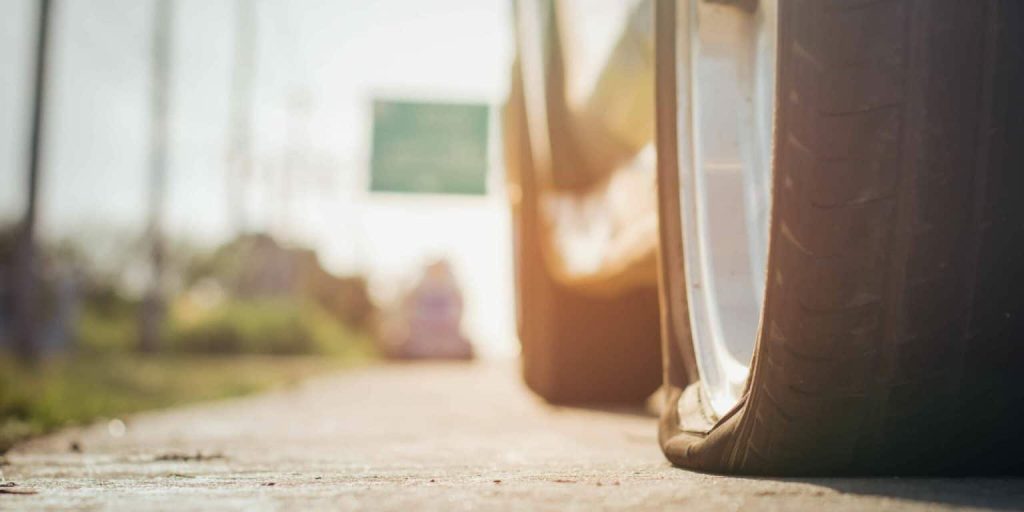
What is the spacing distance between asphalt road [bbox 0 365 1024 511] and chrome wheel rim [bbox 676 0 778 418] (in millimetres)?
350

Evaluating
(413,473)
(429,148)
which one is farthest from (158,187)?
(413,473)

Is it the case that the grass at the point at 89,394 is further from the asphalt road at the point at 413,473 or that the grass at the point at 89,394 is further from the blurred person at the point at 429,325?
the blurred person at the point at 429,325

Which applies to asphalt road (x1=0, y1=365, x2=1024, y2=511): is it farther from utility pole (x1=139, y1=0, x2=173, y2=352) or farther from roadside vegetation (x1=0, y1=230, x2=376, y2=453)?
utility pole (x1=139, y1=0, x2=173, y2=352)

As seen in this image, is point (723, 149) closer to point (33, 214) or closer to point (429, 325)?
point (33, 214)

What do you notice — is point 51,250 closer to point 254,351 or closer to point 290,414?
point 254,351

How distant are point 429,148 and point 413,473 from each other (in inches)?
849

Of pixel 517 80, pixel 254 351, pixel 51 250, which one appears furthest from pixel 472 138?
pixel 517 80

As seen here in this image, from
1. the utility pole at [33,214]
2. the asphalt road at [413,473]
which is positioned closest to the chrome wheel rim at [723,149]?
the asphalt road at [413,473]

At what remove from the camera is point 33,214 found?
11.0 m

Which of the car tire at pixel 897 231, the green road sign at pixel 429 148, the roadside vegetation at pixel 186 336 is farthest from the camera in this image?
the green road sign at pixel 429 148

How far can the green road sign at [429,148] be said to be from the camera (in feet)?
75.1

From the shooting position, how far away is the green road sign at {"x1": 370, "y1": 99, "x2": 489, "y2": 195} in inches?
901

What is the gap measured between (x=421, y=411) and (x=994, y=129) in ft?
13.2

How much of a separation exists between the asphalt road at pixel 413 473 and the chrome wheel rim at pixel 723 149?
0.35m
